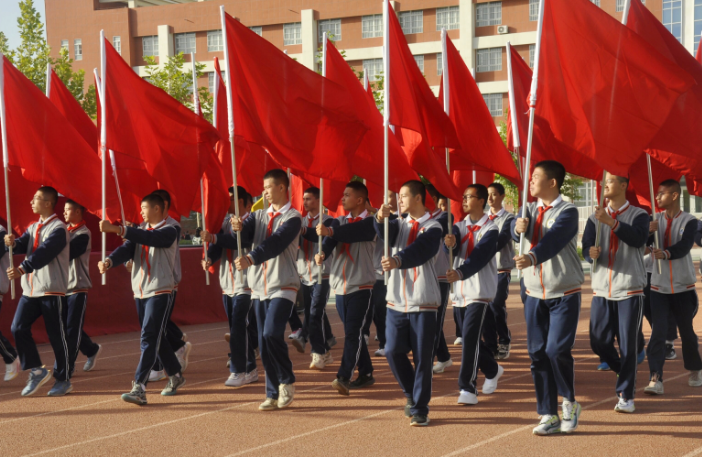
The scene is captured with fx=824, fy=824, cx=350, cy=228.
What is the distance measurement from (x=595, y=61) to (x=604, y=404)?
2.95 meters

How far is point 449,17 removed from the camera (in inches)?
1831

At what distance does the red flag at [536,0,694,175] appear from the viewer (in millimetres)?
6684

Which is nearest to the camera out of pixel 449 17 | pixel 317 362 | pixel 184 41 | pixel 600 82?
pixel 600 82

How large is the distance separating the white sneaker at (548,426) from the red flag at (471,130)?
2.98 m

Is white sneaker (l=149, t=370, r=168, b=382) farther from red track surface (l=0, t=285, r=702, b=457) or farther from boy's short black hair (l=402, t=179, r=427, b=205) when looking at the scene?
boy's short black hair (l=402, t=179, r=427, b=205)

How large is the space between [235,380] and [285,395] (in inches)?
50.3

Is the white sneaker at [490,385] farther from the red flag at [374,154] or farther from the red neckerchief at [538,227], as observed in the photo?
the red flag at [374,154]

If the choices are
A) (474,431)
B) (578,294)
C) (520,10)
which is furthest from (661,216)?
(520,10)

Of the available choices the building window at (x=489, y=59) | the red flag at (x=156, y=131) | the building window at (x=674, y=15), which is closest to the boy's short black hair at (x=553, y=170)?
the red flag at (x=156, y=131)

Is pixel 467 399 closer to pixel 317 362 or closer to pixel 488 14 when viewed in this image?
pixel 317 362

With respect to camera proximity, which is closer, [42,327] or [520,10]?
[42,327]

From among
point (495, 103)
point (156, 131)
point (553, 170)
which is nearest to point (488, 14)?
point (495, 103)

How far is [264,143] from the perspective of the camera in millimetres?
7559

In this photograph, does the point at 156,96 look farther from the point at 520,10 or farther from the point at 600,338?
the point at 520,10
